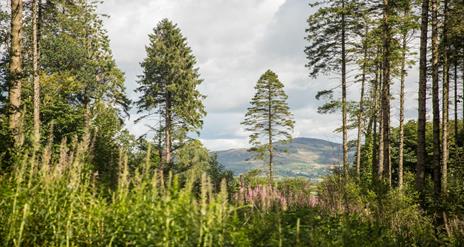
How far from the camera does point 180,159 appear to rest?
1396 inches

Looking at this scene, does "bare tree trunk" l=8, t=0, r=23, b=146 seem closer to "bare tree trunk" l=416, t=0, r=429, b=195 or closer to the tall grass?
the tall grass

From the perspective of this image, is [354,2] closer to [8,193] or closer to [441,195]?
[441,195]

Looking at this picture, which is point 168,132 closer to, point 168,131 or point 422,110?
point 168,131

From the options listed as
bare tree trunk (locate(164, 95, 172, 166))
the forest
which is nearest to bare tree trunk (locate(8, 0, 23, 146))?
the forest

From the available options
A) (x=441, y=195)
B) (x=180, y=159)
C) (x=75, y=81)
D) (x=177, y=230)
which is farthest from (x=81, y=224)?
(x=180, y=159)

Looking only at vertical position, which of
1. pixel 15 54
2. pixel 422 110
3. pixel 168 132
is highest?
pixel 15 54

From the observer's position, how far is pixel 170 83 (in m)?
36.5

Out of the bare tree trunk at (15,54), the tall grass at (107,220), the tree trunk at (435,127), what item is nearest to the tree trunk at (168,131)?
the bare tree trunk at (15,54)

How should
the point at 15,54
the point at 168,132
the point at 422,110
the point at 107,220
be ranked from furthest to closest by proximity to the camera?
1. the point at 168,132
2. the point at 422,110
3. the point at 15,54
4. the point at 107,220

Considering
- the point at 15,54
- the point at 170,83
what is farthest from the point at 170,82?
the point at 15,54

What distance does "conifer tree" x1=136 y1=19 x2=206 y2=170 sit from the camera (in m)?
36.0

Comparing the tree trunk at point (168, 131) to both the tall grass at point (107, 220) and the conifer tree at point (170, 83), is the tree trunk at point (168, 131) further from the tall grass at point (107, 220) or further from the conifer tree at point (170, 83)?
the tall grass at point (107, 220)

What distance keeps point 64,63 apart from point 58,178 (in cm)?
2782

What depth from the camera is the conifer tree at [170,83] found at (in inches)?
1416
